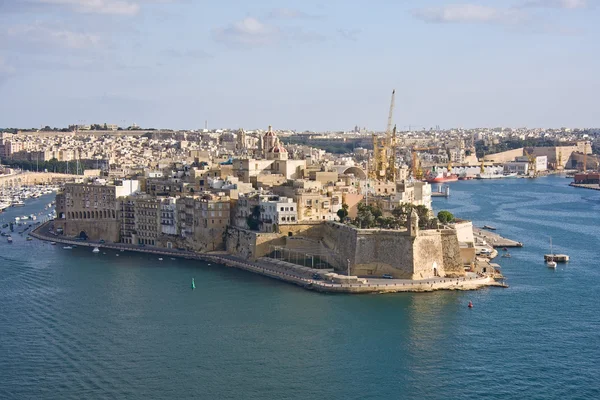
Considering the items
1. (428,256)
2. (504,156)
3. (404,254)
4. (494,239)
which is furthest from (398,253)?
(504,156)

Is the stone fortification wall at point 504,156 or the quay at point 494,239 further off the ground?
the stone fortification wall at point 504,156

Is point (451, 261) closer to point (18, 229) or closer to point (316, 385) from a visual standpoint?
point (316, 385)

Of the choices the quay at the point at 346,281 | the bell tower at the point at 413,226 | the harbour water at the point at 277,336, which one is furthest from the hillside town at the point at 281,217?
the harbour water at the point at 277,336

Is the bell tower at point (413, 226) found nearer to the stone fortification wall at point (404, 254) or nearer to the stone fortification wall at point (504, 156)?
the stone fortification wall at point (404, 254)

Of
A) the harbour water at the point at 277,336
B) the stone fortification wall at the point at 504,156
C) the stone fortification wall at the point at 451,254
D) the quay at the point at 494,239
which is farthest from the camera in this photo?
the stone fortification wall at the point at 504,156

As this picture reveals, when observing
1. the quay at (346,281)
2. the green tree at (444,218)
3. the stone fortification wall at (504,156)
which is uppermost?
the stone fortification wall at (504,156)

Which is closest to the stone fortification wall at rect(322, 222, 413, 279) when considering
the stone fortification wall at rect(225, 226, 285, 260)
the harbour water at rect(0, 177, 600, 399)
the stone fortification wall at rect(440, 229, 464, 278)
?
the stone fortification wall at rect(440, 229, 464, 278)
